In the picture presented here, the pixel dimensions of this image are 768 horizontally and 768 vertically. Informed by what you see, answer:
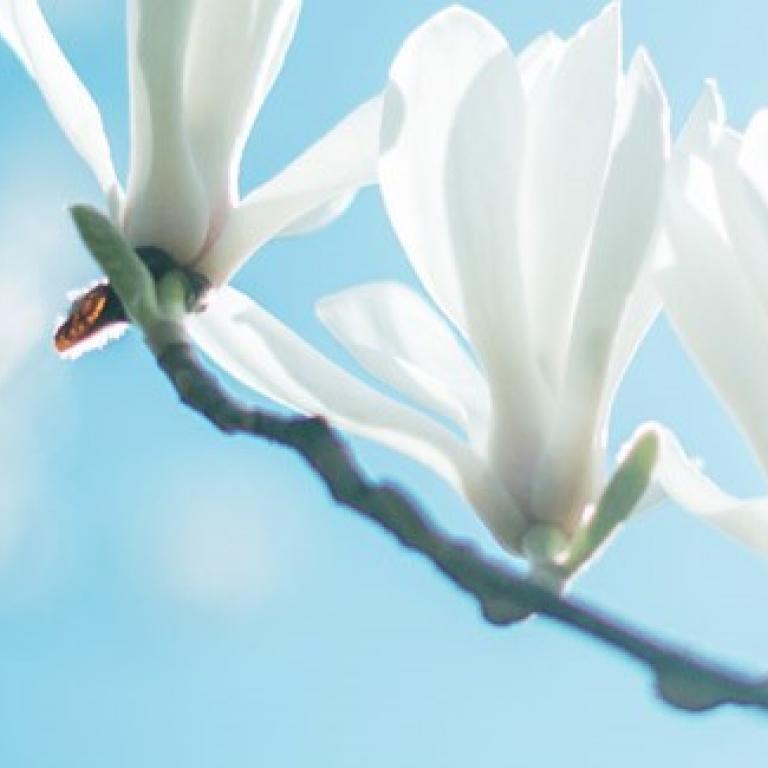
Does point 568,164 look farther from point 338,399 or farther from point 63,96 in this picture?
point 63,96

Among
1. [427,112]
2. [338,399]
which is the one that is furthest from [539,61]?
[338,399]

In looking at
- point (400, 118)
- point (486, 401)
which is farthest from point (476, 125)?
point (486, 401)

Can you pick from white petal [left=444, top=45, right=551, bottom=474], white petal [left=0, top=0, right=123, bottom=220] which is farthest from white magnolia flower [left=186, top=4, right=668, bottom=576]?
white petal [left=0, top=0, right=123, bottom=220]

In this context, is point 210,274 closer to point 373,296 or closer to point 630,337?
point 373,296

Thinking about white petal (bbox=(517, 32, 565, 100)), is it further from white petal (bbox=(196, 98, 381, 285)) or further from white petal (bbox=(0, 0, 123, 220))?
white petal (bbox=(0, 0, 123, 220))

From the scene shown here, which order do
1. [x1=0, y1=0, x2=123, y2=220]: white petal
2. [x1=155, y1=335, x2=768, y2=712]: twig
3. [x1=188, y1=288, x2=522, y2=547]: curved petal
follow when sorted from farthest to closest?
[x1=0, y1=0, x2=123, y2=220]: white petal, [x1=188, y1=288, x2=522, y2=547]: curved petal, [x1=155, y1=335, x2=768, y2=712]: twig

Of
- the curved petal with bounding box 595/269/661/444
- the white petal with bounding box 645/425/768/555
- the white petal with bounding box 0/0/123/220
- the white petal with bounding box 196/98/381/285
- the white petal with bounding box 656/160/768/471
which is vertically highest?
the white petal with bounding box 0/0/123/220

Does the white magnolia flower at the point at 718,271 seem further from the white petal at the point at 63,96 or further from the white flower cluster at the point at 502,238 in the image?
the white petal at the point at 63,96
